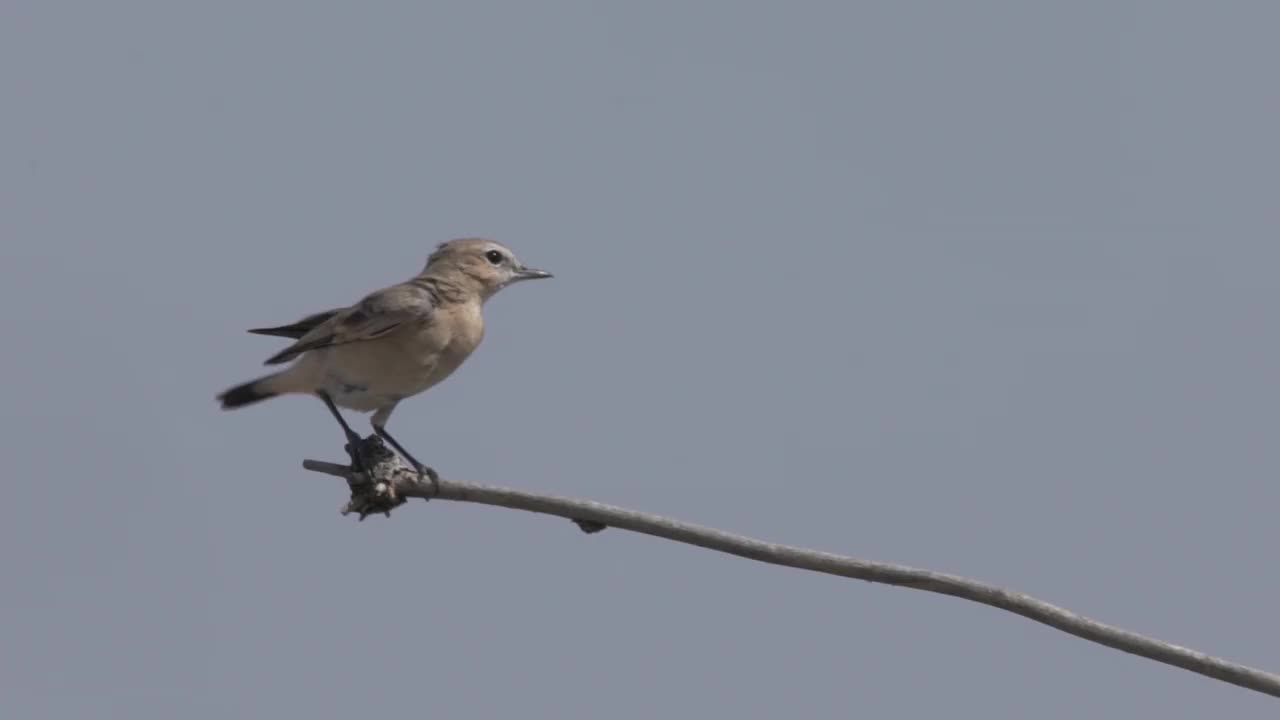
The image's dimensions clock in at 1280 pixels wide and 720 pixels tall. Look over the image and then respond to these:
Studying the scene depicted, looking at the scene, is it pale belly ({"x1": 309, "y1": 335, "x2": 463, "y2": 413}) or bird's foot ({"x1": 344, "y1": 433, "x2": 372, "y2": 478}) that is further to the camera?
pale belly ({"x1": 309, "y1": 335, "x2": 463, "y2": 413})

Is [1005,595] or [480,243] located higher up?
[480,243]

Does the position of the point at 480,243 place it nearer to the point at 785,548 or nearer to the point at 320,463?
the point at 320,463

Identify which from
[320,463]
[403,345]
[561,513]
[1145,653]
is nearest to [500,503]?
[561,513]

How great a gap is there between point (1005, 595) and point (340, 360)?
6.20m

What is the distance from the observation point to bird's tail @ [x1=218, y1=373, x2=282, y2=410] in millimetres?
12695

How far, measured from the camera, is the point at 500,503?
27.2 feet

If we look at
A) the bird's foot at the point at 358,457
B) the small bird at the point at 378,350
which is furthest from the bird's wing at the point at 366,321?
the bird's foot at the point at 358,457

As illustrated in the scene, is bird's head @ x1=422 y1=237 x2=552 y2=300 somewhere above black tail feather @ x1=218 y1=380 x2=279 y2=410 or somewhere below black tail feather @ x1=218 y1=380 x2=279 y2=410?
above

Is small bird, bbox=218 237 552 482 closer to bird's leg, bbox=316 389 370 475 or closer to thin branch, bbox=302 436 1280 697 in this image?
bird's leg, bbox=316 389 370 475

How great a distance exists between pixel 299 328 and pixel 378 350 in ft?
2.95

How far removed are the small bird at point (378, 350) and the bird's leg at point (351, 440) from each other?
10 mm

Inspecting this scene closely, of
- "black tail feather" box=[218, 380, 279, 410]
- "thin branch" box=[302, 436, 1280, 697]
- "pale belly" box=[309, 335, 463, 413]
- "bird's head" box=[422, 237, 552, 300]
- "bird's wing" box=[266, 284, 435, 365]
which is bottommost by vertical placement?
"thin branch" box=[302, 436, 1280, 697]

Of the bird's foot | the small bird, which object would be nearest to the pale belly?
the small bird

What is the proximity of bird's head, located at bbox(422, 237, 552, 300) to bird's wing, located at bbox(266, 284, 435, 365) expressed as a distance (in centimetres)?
88
